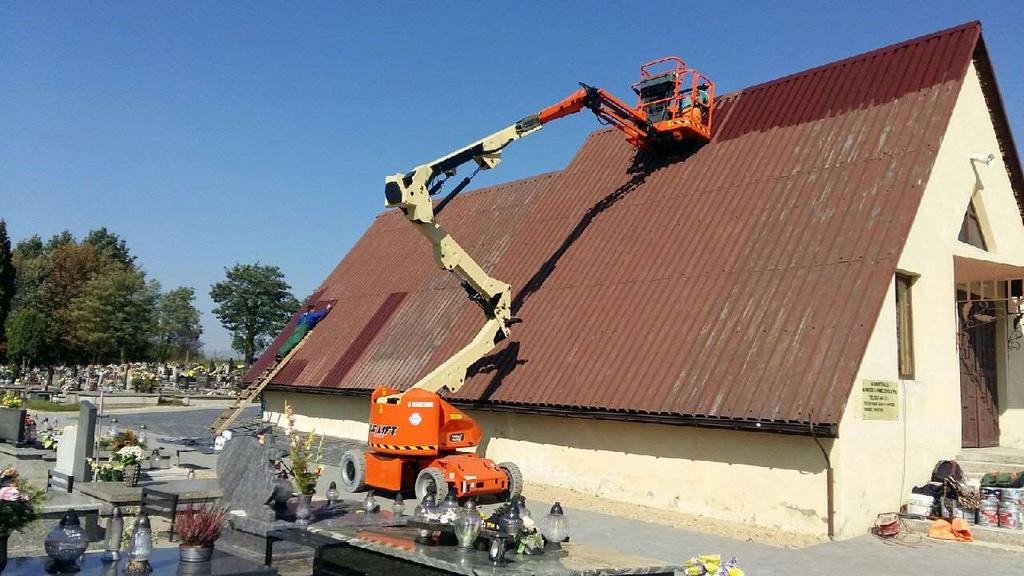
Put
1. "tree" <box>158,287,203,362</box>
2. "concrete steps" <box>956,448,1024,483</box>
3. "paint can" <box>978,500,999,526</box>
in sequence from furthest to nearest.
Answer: "tree" <box>158,287,203,362</box> → "concrete steps" <box>956,448,1024,483</box> → "paint can" <box>978,500,999,526</box>

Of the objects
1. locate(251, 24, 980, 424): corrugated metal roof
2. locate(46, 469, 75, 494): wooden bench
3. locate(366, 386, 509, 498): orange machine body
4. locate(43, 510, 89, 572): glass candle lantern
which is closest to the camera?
locate(43, 510, 89, 572): glass candle lantern

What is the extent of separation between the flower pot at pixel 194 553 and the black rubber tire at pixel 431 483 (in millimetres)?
6867

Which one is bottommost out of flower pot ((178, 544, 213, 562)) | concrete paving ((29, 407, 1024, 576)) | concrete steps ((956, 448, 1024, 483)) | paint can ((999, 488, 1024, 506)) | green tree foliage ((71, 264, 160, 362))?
concrete paving ((29, 407, 1024, 576))

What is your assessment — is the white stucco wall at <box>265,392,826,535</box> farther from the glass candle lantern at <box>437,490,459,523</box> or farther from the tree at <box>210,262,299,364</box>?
the tree at <box>210,262,299,364</box>

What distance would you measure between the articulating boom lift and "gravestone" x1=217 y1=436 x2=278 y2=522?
4073mm

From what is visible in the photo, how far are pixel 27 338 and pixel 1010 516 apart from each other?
208 ft

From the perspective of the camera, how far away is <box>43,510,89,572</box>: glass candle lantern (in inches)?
294

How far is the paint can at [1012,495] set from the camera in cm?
1273

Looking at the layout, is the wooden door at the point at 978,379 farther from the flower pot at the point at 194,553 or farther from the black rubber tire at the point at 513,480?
the flower pot at the point at 194,553

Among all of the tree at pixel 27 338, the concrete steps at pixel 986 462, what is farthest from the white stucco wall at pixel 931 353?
the tree at pixel 27 338

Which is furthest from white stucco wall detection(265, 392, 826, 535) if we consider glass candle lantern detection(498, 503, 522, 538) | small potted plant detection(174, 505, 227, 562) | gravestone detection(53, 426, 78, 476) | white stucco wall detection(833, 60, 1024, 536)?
small potted plant detection(174, 505, 227, 562)

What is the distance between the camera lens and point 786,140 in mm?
17516

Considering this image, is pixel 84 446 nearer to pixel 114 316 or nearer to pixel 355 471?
pixel 355 471

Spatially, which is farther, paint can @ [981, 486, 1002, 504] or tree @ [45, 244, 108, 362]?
tree @ [45, 244, 108, 362]
